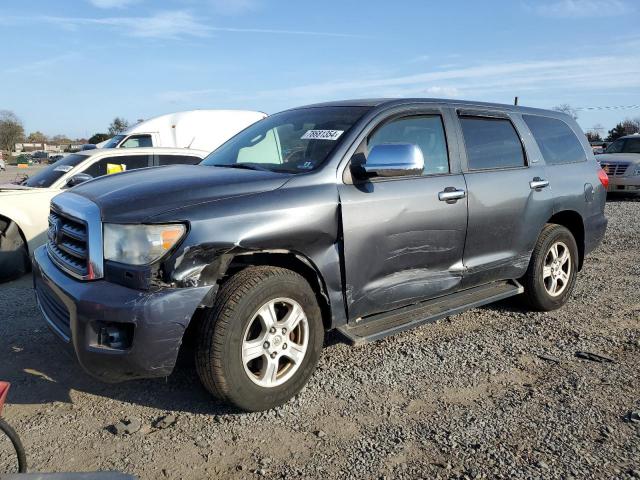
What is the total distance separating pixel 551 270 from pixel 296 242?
118 inches

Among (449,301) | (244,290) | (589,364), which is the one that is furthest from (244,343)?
(589,364)

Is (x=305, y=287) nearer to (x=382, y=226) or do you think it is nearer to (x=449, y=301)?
(x=382, y=226)

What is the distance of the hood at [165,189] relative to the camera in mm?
3025

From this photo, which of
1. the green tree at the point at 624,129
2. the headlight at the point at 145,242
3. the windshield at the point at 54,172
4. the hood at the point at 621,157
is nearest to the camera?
the headlight at the point at 145,242

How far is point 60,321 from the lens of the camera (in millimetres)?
3191

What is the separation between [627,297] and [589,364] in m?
2.11

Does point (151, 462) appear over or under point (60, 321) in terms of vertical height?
under

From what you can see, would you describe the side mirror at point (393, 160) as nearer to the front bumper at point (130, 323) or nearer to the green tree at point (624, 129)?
the front bumper at point (130, 323)

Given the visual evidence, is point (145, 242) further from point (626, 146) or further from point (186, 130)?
point (626, 146)

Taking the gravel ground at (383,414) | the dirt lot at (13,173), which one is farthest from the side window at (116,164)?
the dirt lot at (13,173)

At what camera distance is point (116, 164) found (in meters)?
7.82

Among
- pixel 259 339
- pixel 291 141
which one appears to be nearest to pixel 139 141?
pixel 291 141

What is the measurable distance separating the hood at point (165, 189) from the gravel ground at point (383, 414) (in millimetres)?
1224

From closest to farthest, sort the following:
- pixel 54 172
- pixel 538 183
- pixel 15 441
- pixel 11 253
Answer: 1. pixel 15 441
2. pixel 538 183
3. pixel 11 253
4. pixel 54 172
